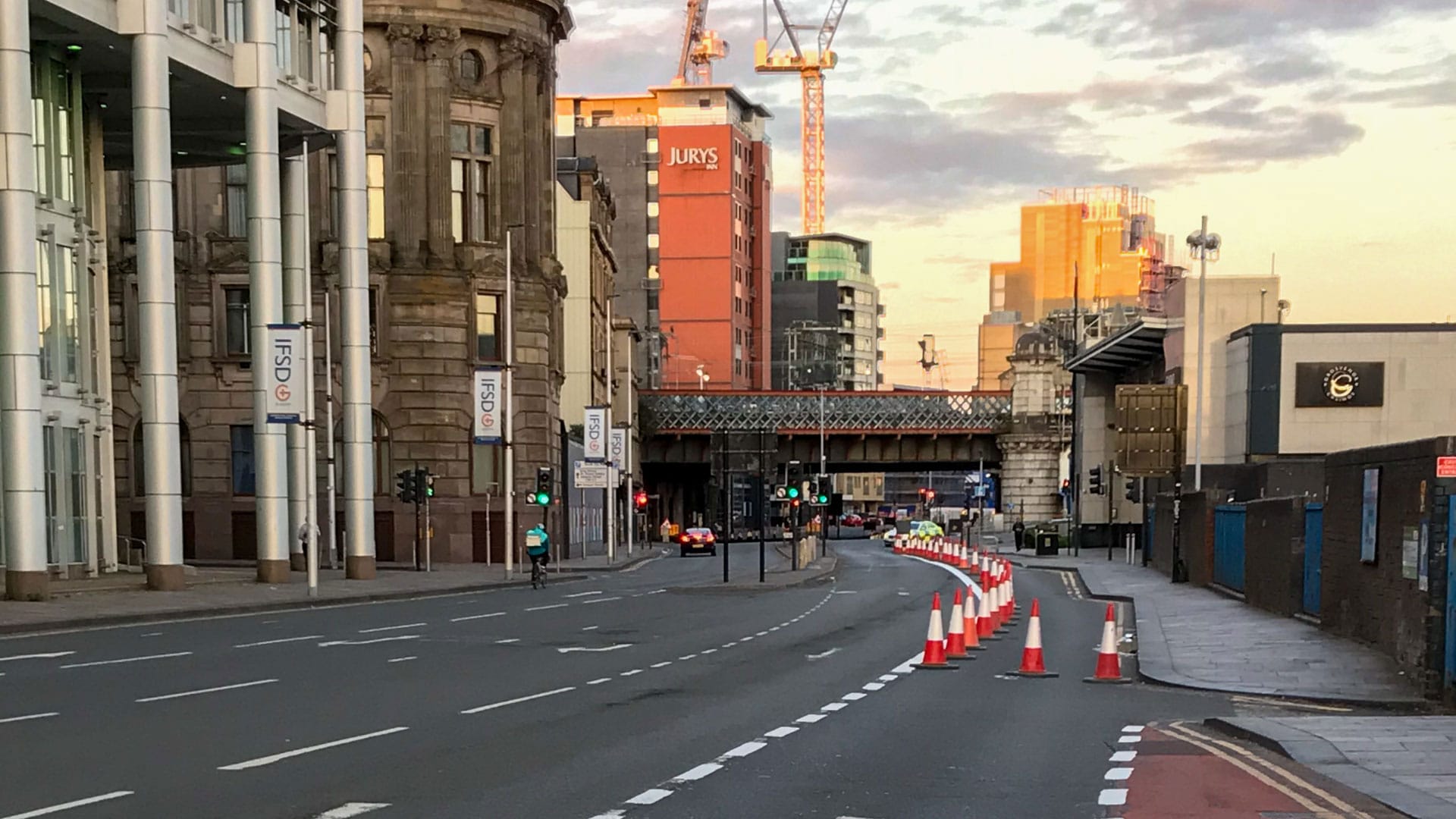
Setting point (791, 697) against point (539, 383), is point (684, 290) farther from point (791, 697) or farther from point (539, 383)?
point (791, 697)

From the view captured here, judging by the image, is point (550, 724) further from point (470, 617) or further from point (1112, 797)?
point (470, 617)

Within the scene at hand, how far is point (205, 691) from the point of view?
55.6 feet

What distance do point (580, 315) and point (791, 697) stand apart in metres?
67.9

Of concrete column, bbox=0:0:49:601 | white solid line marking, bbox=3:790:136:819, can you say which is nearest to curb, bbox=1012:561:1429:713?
white solid line marking, bbox=3:790:136:819

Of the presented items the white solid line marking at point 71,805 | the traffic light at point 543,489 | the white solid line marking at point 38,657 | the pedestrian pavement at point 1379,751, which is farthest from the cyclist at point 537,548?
the white solid line marking at point 71,805

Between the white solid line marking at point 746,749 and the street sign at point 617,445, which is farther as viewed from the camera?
the street sign at point 617,445

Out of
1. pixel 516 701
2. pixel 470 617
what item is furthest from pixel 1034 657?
pixel 470 617

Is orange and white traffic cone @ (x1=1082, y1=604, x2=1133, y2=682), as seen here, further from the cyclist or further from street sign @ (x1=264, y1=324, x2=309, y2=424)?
the cyclist

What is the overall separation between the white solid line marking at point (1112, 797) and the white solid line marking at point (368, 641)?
14.4 m

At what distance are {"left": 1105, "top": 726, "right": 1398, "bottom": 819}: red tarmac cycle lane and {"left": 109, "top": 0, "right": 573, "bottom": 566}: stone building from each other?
46.8m

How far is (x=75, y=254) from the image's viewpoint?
1607 inches

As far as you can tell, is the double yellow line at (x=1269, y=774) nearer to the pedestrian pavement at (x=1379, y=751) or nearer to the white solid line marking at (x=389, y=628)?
the pedestrian pavement at (x=1379, y=751)

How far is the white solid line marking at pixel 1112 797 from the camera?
35.5 ft

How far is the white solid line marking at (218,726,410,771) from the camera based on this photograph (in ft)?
38.7
